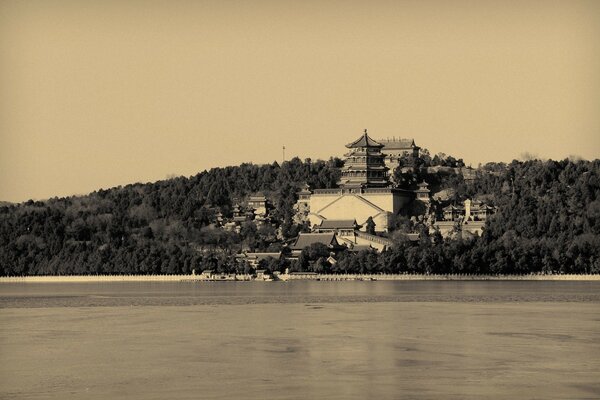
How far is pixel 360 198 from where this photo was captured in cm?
13312

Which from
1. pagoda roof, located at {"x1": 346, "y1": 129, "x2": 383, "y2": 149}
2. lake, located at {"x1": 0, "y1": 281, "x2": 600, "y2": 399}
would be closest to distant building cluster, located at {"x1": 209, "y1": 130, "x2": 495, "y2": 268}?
pagoda roof, located at {"x1": 346, "y1": 129, "x2": 383, "y2": 149}

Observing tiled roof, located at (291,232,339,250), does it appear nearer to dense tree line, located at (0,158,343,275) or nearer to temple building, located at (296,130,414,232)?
dense tree line, located at (0,158,343,275)

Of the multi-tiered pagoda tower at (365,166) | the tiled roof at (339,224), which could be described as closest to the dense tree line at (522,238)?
the tiled roof at (339,224)

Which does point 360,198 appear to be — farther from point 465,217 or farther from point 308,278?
point 308,278

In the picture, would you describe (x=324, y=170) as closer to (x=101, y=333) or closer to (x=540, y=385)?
(x=101, y=333)

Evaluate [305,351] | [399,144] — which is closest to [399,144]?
[399,144]

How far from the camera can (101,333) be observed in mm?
46656

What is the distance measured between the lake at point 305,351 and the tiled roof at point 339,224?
200 ft

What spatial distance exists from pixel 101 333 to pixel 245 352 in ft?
27.4

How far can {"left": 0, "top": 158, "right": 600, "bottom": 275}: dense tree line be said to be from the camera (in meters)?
108

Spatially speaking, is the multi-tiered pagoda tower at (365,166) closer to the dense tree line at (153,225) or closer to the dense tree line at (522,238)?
the dense tree line at (153,225)

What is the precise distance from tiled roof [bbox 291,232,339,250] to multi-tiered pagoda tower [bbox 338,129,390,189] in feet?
46.8

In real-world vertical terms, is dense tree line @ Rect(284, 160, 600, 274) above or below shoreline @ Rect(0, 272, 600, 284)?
above

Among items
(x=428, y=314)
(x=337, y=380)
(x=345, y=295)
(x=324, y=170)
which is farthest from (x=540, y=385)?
(x=324, y=170)
